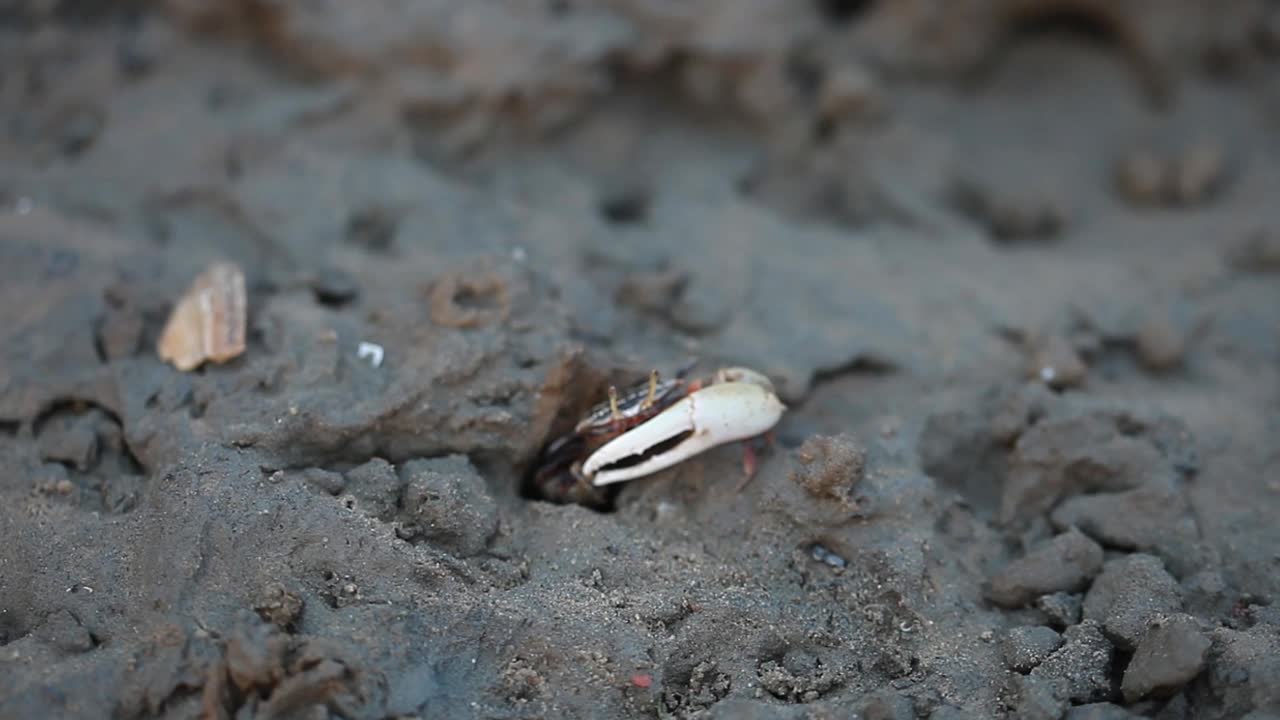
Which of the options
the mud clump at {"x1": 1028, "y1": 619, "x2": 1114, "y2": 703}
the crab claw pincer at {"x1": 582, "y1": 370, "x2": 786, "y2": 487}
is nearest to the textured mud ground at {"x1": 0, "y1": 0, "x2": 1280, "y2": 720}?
the mud clump at {"x1": 1028, "y1": 619, "x2": 1114, "y2": 703}

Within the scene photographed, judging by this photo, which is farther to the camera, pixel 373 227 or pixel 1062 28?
pixel 1062 28

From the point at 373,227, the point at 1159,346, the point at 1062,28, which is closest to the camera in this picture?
the point at 1159,346

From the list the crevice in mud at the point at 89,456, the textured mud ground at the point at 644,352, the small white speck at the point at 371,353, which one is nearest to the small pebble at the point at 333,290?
the textured mud ground at the point at 644,352

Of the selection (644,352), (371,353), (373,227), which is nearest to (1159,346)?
(644,352)

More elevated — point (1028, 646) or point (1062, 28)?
point (1062, 28)

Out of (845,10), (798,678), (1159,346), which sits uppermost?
(845,10)

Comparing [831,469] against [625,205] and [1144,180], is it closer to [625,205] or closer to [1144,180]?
[625,205]

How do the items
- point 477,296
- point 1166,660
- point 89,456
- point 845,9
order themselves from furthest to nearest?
point 845,9 < point 477,296 < point 89,456 < point 1166,660
